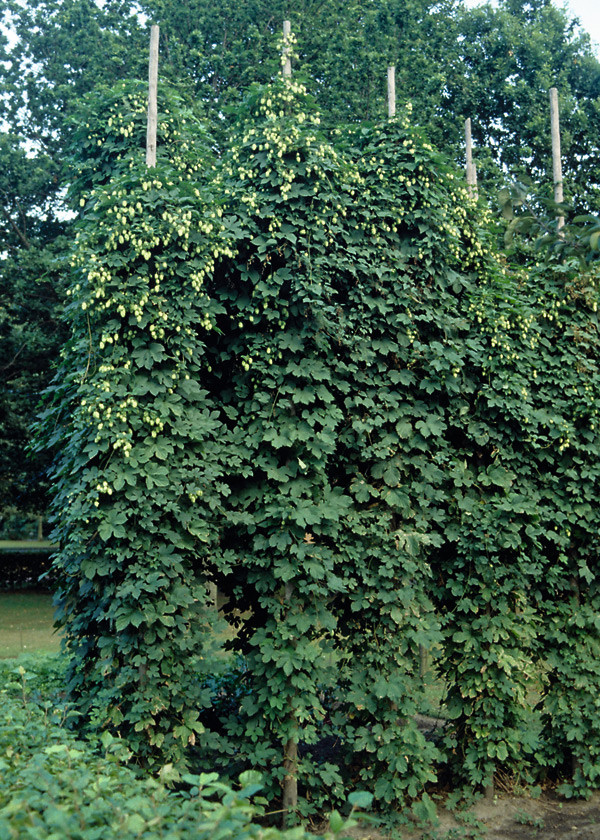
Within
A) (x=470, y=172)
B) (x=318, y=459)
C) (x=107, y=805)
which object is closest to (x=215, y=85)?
(x=470, y=172)

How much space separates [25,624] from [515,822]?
492 inches

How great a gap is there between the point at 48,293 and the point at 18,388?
2395mm

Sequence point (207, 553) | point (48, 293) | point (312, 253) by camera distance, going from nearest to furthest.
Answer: point (207, 553) → point (312, 253) → point (48, 293)

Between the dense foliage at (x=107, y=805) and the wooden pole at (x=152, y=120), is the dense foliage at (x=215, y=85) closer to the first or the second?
the wooden pole at (x=152, y=120)

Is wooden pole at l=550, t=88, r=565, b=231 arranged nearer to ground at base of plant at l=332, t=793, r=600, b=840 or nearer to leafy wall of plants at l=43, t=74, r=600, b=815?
leafy wall of plants at l=43, t=74, r=600, b=815

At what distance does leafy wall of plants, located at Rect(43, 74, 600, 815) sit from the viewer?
16.1ft

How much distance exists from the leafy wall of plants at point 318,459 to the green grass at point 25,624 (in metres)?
6.16

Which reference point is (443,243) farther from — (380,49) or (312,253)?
(380,49)

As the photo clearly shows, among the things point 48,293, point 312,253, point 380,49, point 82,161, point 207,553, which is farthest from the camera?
point 380,49

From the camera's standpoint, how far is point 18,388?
53.9 feet

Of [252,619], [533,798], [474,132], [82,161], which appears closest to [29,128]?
[474,132]

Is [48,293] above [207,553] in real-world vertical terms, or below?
above

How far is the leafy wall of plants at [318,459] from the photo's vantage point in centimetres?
490

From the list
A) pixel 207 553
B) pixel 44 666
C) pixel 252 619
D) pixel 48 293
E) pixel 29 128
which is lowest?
pixel 44 666
